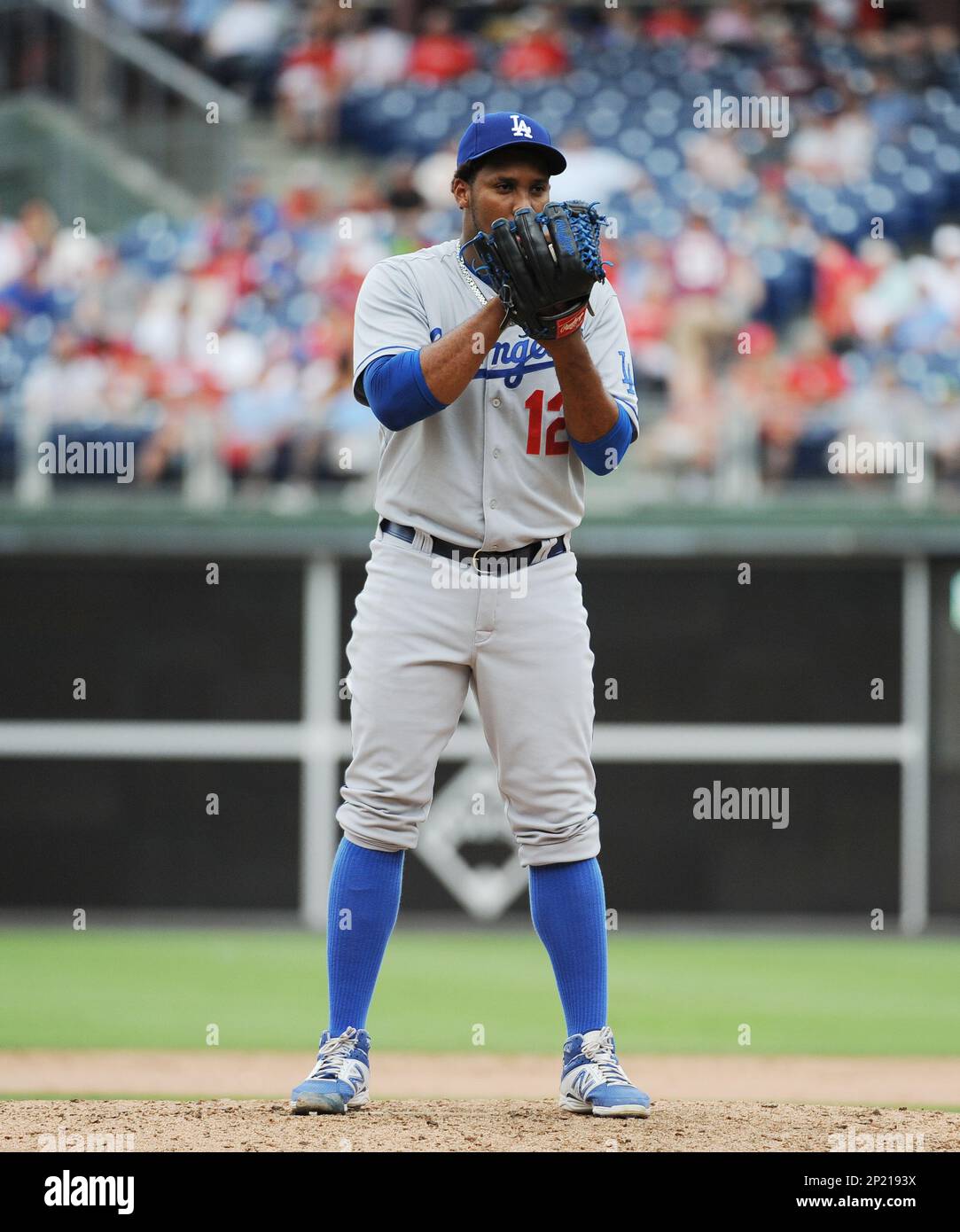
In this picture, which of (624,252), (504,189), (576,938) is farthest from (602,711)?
(504,189)

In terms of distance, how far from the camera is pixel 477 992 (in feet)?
21.4

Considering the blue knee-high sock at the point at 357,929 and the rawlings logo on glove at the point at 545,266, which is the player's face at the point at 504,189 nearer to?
the rawlings logo on glove at the point at 545,266

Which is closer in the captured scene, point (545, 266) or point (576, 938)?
Result: point (545, 266)

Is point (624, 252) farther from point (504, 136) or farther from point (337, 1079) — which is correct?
point (337, 1079)

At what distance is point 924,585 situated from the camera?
836cm

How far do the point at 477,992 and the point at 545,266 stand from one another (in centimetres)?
378

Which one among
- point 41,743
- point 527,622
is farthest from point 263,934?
point 527,622

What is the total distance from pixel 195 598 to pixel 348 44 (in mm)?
6618

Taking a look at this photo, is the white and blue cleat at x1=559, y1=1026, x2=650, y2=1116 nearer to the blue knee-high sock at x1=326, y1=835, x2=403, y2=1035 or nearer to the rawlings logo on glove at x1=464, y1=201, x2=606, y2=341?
the blue knee-high sock at x1=326, y1=835, x2=403, y2=1035

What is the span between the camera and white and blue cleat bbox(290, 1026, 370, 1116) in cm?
343

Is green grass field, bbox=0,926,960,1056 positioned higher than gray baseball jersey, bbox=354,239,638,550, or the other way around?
gray baseball jersey, bbox=354,239,638,550

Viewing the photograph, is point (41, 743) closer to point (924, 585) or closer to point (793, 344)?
point (924, 585)

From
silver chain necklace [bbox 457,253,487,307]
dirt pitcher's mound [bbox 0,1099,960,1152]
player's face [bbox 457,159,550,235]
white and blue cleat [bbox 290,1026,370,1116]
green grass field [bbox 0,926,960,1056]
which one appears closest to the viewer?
dirt pitcher's mound [bbox 0,1099,960,1152]

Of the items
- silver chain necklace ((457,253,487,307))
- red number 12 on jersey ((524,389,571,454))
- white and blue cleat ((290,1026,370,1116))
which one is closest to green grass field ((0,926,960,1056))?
white and blue cleat ((290,1026,370,1116))
